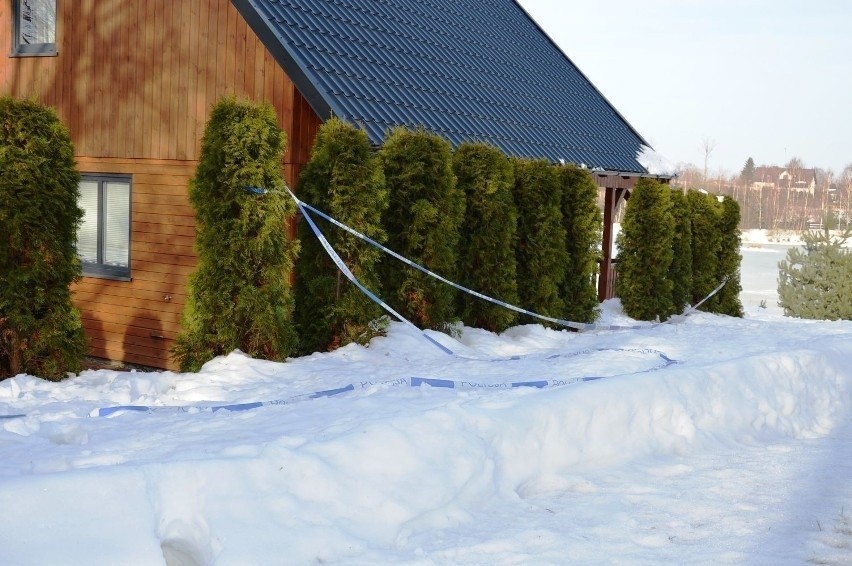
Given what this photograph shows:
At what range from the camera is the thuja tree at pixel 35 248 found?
331 inches

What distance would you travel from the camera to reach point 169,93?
40.7ft

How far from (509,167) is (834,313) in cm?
999

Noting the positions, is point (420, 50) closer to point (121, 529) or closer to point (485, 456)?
point (485, 456)

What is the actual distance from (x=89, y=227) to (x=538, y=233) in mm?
6549

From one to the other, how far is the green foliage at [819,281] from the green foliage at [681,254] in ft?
10.8

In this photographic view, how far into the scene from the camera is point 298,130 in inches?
446

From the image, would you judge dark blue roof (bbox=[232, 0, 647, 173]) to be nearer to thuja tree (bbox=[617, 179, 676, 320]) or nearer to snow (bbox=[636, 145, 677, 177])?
snow (bbox=[636, 145, 677, 177])

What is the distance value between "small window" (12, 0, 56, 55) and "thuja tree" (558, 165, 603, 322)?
26.1 ft

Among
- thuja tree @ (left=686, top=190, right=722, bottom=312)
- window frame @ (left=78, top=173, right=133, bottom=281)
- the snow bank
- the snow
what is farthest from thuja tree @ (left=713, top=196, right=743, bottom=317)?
window frame @ (left=78, top=173, right=133, bottom=281)

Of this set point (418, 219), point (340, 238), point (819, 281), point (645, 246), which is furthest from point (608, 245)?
point (340, 238)

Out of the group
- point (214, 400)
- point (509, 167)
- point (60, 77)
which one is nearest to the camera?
point (214, 400)

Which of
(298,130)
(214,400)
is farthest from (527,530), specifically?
(298,130)

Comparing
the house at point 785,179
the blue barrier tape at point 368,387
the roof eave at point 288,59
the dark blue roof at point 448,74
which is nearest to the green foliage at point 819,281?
the dark blue roof at point 448,74

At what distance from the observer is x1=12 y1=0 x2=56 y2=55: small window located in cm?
1372
